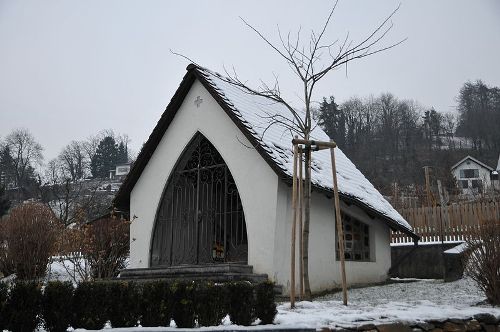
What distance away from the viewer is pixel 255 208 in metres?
11.0

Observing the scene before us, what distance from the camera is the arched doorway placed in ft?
42.4

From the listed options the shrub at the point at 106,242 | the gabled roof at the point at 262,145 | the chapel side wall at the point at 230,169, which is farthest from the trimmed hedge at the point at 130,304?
the shrub at the point at 106,242

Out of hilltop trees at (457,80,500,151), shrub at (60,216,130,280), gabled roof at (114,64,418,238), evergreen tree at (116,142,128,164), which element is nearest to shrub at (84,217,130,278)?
shrub at (60,216,130,280)

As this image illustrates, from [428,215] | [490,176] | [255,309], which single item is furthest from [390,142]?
[255,309]

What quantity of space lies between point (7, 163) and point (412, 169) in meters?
41.9

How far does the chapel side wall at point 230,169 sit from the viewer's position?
1077cm

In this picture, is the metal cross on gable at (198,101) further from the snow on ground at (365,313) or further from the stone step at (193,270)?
the snow on ground at (365,313)

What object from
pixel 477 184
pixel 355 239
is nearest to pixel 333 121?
pixel 477 184

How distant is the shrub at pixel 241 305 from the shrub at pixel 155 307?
0.71 m

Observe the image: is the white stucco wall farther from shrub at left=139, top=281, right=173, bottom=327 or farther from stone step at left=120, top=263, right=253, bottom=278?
shrub at left=139, top=281, right=173, bottom=327

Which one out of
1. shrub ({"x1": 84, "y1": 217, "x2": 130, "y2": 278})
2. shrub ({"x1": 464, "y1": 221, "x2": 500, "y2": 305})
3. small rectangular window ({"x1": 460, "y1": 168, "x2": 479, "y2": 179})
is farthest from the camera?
small rectangular window ({"x1": 460, "y1": 168, "x2": 479, "y2": 179})

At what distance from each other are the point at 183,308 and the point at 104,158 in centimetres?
6924

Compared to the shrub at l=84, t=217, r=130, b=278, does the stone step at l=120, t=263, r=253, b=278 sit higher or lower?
lower

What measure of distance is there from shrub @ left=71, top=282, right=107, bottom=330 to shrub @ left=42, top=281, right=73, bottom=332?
0.07 metres
